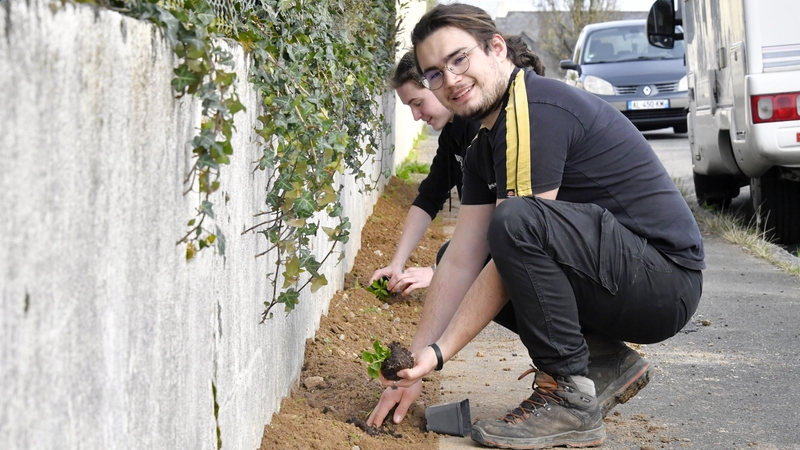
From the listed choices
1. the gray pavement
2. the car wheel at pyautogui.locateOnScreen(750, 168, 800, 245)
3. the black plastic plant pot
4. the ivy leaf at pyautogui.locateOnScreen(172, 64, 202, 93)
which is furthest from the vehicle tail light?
the ivy leaf at pyautogui.locateOnScreen(172, 64, 202, 93)

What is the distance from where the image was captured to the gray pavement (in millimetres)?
3338

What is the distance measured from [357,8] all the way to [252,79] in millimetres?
2859

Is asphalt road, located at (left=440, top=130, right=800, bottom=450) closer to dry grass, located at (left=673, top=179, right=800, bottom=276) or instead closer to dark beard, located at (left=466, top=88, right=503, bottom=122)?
dry grass, located at (left=673, top=179, right=800, bottom=276)

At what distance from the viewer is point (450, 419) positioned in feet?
10.8

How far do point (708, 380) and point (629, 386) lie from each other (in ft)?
2.52

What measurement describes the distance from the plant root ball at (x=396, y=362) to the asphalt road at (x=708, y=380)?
35 centimetres

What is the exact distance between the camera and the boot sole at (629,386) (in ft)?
11.3

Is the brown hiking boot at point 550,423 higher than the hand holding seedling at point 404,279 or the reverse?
the reverse

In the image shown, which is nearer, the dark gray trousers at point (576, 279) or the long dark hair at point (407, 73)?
the dark gray trousers at point (576, 279)

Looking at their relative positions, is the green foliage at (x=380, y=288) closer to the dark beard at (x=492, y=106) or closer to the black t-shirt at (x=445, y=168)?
the black t-shirt at (x=445, y=168)

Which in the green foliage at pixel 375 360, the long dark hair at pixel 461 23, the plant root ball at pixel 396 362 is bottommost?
the green foliage at pixel 375 360

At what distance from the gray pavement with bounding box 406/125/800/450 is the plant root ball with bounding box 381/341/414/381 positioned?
0.34 metres

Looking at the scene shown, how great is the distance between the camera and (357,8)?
18.2 feet

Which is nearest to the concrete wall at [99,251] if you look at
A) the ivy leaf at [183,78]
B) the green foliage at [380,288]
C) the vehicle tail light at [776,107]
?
the ivy leaf at [183,78]
